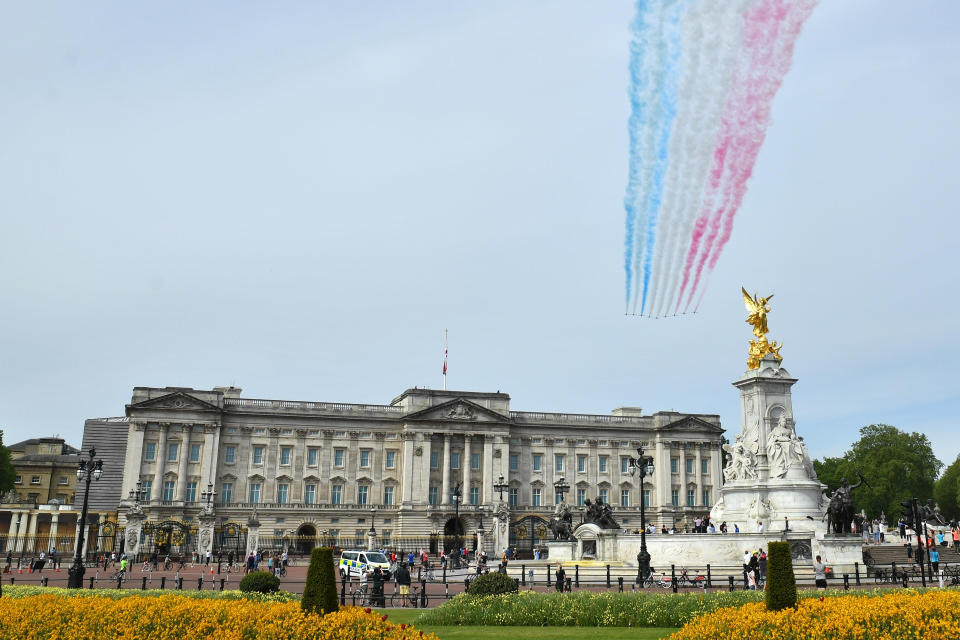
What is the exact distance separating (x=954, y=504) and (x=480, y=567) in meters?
74.8

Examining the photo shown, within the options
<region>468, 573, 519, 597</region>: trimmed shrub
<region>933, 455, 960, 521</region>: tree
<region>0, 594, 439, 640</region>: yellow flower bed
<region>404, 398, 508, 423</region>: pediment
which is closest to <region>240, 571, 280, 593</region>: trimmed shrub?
<region>468, 573, 519, 597</region>: trimmed shrub

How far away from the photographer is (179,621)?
1470cm

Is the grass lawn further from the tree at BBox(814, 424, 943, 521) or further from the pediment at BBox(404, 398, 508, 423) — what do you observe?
the tree at BBox(814, 424, 943, 521)

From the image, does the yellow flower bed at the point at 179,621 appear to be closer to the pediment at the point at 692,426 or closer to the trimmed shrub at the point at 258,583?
the trimmed shrub at the point at 258,583

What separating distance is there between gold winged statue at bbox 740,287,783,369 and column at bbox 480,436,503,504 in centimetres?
4479

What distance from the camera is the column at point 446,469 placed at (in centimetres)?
8631

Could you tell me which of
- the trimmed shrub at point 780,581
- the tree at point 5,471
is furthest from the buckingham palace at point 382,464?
the trimmed shrub at point 780,581

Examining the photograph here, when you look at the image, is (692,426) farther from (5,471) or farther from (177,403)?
(5,471)

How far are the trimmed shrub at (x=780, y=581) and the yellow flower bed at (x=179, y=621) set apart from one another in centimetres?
587

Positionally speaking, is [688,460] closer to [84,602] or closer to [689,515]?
[689,515]

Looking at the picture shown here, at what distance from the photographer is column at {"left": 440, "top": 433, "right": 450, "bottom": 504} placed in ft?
283

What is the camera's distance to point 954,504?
94.7 meters

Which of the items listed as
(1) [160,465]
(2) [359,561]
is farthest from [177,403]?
(2) [359,561]

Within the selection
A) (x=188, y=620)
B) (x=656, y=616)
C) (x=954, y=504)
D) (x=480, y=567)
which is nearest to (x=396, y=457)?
(x=480, y=567)
